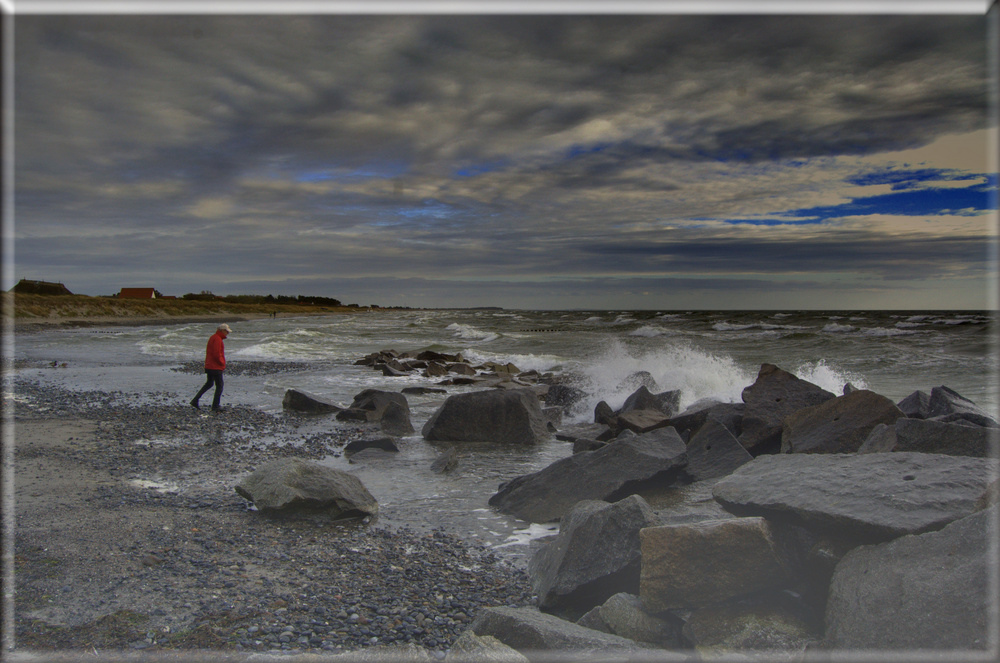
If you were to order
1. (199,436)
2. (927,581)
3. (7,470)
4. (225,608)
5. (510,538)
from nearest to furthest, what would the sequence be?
(927,581), (225,608), (510,538), (7,470), (199,436)

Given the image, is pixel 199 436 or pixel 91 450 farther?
pixel 199 436

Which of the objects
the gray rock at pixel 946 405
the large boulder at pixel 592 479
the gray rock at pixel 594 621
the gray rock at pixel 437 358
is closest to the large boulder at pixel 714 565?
the gray rock at pixel 594 621

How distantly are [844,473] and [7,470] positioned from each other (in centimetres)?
953

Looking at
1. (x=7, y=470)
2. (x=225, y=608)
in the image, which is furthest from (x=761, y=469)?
(x=7, y=470)

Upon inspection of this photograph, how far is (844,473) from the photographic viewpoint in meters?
4.27

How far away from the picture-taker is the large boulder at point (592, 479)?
254 inches

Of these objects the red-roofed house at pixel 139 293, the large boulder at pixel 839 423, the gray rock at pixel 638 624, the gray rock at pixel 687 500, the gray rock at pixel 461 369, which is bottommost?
the gray rock at pixel 687 500

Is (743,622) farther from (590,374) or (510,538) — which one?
(590,374)

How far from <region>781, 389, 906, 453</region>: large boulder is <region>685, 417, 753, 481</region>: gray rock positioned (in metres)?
0.75

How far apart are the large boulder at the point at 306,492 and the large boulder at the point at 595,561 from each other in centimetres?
243

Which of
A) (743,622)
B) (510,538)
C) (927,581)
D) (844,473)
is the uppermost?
(844,473)

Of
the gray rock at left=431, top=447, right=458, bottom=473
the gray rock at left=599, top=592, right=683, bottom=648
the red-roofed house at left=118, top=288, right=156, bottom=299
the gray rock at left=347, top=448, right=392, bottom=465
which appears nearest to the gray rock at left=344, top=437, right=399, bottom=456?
the gray rock at left=347, top=448, right=392, bottom=465

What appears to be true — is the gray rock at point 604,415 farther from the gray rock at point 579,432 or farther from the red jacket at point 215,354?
the red jacket at point 215,354

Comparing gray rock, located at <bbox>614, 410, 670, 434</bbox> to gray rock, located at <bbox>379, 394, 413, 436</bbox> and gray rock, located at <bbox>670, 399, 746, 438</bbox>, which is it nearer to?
gray rock, located at <bbox>670, 399, 746, 438</bbox>
